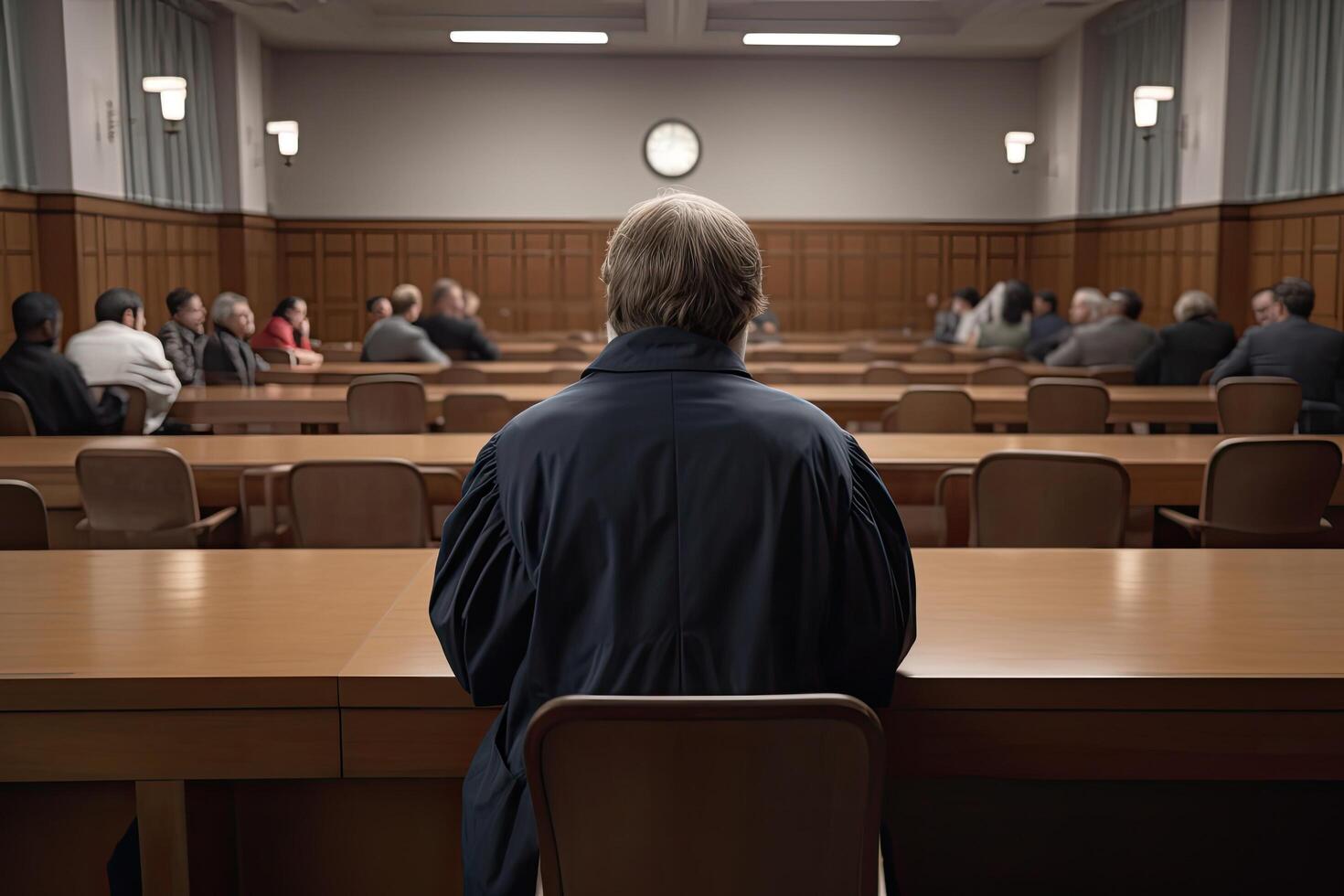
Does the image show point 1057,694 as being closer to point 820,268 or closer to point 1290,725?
point 1290,725

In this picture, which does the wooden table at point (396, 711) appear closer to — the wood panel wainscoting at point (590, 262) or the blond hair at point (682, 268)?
the blond hair at point (682, 268)

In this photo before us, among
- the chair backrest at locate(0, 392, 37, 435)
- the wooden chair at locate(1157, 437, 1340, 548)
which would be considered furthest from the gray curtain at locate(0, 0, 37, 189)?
the wooden chair at locate(1157, 437, 1340, 548)

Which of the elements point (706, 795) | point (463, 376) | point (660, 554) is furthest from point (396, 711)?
point (463, 376)

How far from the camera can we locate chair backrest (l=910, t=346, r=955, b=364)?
9367mm

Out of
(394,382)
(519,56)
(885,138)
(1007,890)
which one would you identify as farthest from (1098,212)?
(1007,890)

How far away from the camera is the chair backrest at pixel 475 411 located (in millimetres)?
5617

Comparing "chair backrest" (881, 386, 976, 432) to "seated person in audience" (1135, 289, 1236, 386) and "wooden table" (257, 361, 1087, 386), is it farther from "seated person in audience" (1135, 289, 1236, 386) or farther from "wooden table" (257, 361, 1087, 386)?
"seated person in audience" (1135, 289, 1236, 386)

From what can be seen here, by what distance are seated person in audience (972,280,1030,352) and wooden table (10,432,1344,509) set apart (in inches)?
240

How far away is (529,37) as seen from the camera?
13211 millimetres

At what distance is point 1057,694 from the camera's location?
1680 mm

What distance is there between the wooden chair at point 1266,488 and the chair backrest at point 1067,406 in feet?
5.88

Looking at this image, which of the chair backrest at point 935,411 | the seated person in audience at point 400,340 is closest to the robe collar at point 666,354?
the chair backrest at point 935,411

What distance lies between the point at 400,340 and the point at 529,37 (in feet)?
20.3

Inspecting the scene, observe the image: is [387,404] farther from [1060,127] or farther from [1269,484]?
[1060,127]
